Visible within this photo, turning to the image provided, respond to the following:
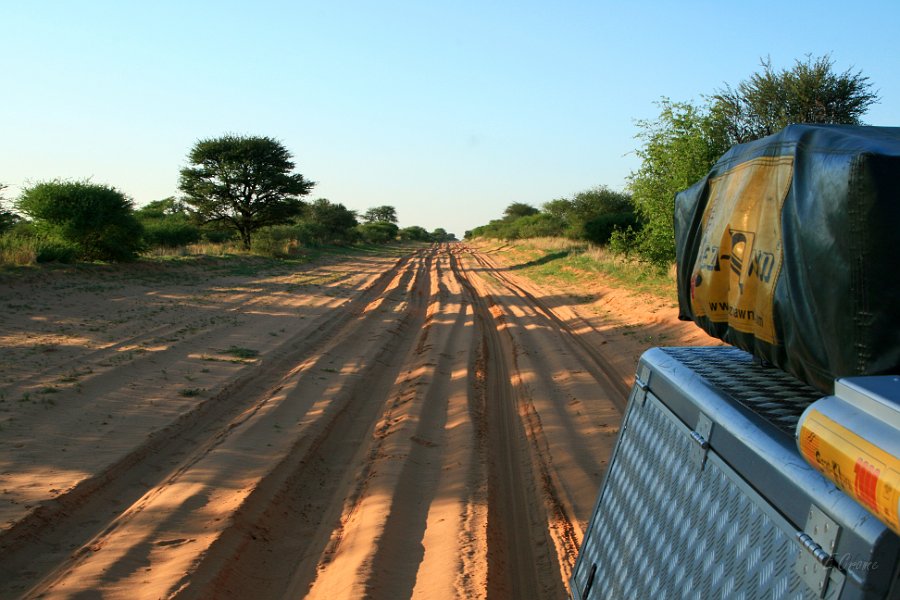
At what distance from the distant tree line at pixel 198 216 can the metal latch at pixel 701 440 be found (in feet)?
57.4

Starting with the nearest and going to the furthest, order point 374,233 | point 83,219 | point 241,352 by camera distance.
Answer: point 241,352
point 83,219
point 374,233

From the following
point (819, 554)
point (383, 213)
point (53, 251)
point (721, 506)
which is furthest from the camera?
point (383, 213)

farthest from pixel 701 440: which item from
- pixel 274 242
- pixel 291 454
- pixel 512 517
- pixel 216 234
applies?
pixel 216 234

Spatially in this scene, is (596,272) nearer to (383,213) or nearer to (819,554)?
(819,554)

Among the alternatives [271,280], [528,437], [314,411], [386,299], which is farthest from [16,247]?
[528,437]

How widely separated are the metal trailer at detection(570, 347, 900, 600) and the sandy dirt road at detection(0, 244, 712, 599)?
194cm

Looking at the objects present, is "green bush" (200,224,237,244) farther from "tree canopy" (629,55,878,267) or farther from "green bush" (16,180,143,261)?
"tree canopy" (629,55,878,267)

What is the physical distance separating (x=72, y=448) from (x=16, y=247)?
1290 centimetres

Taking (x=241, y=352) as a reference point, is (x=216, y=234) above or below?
above

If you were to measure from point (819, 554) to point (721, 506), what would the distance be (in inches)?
18.4

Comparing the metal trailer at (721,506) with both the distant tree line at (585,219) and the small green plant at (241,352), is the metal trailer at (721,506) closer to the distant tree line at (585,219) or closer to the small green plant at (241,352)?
the small green plant at (241,352)

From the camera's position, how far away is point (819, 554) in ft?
4.17

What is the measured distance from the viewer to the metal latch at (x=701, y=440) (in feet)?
6.24

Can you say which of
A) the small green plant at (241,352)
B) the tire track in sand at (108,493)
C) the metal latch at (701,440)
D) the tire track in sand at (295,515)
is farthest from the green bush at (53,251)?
the metal latch at (701,440)
